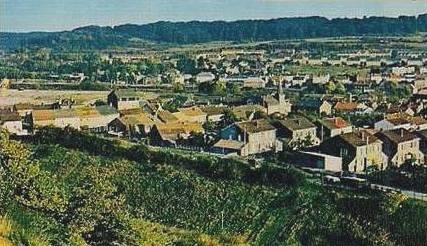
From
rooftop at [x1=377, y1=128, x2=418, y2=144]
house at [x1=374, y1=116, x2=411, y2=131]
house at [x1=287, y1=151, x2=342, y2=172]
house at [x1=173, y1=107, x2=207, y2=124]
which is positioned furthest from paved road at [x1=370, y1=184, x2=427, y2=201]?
house at [x1=173, y1=107, x2=207, y2=124]

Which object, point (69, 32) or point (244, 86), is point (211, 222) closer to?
point (244, 86)

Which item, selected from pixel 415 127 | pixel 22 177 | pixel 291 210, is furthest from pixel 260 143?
pixel 22 177

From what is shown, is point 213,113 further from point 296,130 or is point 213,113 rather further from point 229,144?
point 229,144

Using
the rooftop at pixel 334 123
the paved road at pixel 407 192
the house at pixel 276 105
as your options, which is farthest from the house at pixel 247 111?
the paved road at pixel 407 192

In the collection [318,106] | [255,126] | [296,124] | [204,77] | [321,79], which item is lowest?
[204,77]

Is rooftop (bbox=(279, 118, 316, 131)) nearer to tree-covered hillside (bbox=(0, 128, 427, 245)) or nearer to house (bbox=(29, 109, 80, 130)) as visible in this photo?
tree-covered hillside (bbox=(0, 128, 427, 245))

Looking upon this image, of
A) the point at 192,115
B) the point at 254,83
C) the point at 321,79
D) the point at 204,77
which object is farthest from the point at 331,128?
the point at 204,77
